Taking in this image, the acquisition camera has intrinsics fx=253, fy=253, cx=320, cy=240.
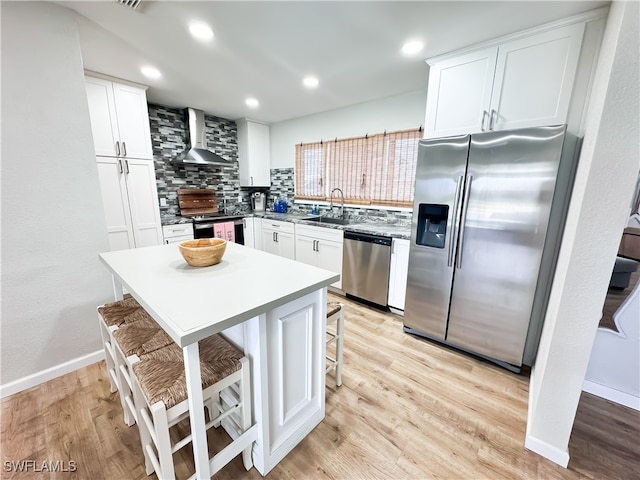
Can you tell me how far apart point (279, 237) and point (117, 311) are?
2.39m

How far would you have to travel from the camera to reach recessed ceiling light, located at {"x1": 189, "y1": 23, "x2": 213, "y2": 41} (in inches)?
66.7

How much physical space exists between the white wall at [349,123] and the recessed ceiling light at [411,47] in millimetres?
327

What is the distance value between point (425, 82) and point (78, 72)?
285cm

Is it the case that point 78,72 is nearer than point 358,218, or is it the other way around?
point 78,72

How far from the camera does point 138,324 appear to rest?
4.37 feet

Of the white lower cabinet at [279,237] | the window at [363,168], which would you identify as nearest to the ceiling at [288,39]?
the window at [363,168]

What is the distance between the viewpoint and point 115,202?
2768mm

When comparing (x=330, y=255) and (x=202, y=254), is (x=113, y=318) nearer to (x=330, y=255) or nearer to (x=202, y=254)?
(x=202, y=254)

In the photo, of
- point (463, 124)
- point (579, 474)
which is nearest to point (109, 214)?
point (463, 124)

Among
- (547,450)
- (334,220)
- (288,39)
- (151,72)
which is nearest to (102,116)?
(151,72)

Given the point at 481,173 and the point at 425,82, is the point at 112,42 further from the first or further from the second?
the point at 481,173

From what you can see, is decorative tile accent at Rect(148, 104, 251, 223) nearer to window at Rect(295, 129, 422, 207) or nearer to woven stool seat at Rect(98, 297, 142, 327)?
window at Rect(295, 129, 422, 207)

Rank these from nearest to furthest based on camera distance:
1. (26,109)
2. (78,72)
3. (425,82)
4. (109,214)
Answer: (26,109), (78,72), (425,82), (109,214)

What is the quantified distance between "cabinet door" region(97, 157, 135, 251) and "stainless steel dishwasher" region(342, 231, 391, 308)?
8.19 ft
